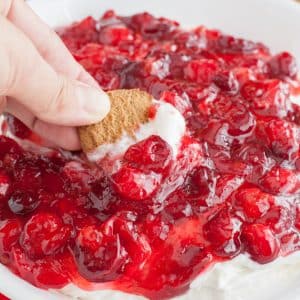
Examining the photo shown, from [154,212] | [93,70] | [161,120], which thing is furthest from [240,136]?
[93,70]

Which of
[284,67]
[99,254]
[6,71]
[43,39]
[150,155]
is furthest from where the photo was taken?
[284,67]

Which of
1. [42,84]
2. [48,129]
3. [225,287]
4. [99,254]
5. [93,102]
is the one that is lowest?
[225,287]

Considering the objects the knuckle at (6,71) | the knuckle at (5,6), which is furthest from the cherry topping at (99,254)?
the knuckle at (5,6)

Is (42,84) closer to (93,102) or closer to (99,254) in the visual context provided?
(93,102)

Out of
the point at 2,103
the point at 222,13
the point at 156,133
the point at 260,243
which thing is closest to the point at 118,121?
the point at 156,133

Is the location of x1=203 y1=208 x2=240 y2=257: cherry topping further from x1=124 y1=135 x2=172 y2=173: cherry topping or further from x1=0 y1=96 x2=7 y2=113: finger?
x1=0 y1=96 x2=7 y2=113: finger

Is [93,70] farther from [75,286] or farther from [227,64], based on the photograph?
[75,286]

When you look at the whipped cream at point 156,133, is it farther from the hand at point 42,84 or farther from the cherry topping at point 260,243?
the cherry topping at point 260,243
